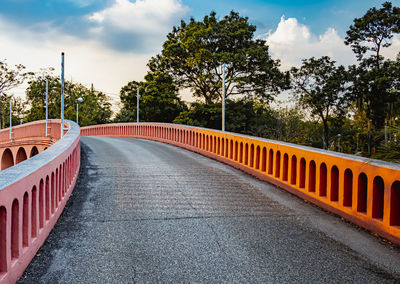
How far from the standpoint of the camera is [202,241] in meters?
5.08

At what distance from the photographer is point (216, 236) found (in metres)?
5.28

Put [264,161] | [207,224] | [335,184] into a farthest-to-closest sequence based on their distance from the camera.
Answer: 1. [264,161]
2. [335,184]
3. [207,224]

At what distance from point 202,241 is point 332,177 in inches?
112

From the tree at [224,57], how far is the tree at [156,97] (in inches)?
89.7

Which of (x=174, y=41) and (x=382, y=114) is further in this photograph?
(x=174, y=41)

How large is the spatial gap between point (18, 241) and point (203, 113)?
3353 centimetres

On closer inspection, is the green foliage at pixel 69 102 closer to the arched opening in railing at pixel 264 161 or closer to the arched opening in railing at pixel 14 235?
the arched opening in railing at pixel 264 161

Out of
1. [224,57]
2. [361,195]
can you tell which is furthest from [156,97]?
[361,195]

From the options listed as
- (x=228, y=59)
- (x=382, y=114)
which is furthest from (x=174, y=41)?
(x=382, y=114)

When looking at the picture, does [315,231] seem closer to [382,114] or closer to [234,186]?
[234,186]

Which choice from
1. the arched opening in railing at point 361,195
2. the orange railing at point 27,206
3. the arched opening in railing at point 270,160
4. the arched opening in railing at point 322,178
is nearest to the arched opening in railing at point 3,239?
the orange railing at point 27,206

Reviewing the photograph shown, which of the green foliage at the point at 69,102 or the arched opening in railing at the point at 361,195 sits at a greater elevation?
the green foliage at the point at 69,102

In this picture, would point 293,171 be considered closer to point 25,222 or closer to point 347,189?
point 347,189

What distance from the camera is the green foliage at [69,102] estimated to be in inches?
2872
